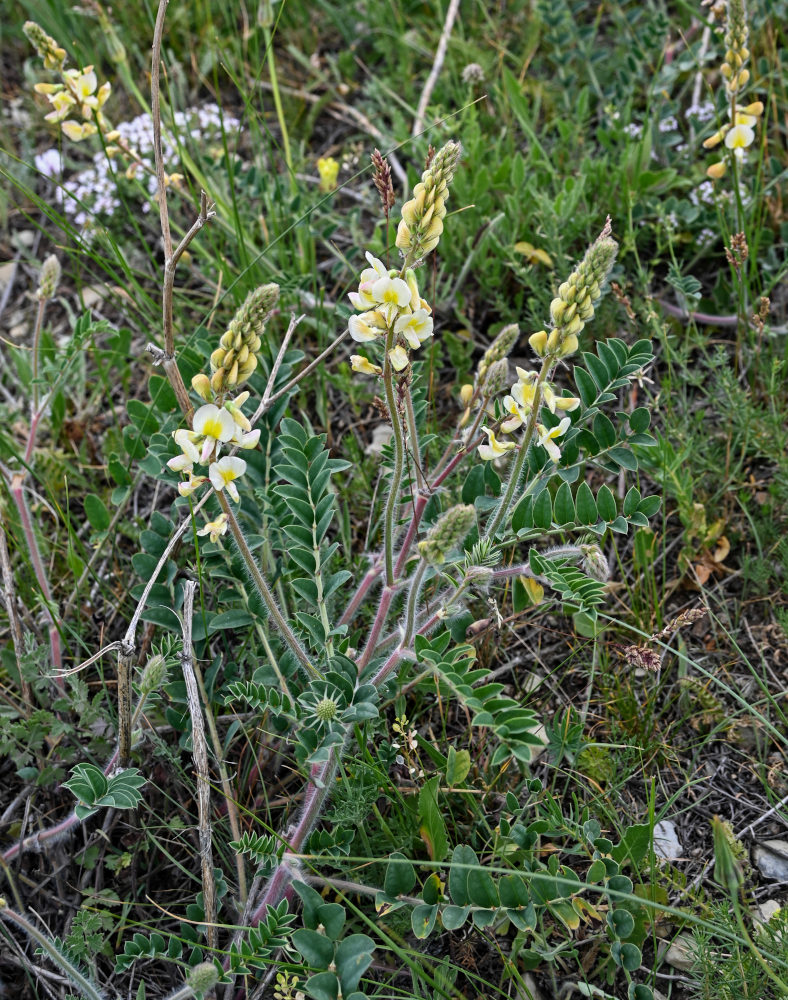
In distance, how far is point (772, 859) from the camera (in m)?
2.02

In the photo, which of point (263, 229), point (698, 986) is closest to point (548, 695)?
point (698, 986)

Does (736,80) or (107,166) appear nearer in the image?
(736,80)

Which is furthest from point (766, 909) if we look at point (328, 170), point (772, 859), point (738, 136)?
point (328, 170)

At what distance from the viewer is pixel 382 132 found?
3402mm

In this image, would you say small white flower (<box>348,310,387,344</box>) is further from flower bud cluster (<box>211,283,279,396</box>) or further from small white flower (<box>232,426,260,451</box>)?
small white flower (<box>232,426,260,451</box>)

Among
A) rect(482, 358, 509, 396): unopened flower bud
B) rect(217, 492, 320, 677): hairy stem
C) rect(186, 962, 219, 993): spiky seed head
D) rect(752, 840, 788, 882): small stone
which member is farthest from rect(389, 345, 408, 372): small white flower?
rect(752, 840, 788, 882): small stone

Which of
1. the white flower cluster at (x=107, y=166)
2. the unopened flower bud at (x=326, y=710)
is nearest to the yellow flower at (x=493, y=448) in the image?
the unopened flower bud at (x=326, y=710)

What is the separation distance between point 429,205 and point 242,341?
41cm

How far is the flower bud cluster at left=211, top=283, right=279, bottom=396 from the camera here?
155 cm

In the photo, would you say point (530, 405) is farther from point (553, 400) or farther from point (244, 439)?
point (244, 439)

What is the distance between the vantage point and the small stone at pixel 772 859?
200cm

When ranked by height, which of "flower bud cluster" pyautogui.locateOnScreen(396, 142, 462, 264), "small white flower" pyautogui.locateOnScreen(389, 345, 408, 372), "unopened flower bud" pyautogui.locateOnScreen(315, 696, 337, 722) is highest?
"flower bud cluster" pyautogui.locateOnScreen(396, 142, 462, 264)

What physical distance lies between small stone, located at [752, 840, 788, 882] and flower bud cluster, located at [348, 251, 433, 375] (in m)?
1.40

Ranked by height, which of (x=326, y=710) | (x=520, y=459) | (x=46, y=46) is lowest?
(x=326, y=710)
